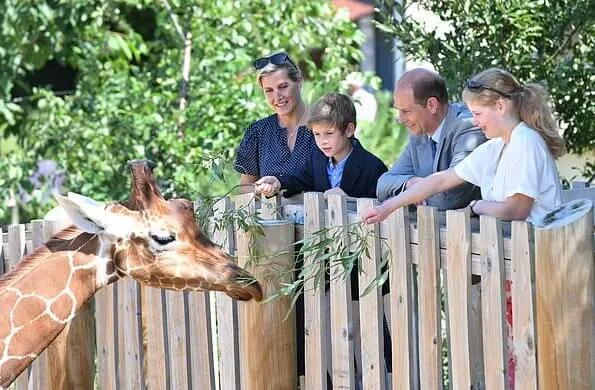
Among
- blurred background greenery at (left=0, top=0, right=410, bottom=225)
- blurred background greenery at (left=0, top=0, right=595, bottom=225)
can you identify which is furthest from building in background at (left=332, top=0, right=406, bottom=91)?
blurred background greenery at (left=0, top=0, right=410, bottom=225)

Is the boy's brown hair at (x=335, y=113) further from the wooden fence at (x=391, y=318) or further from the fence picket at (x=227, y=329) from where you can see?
the fence picket at (x=227, y=329)

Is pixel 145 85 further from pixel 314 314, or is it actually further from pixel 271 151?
pixel 314 314

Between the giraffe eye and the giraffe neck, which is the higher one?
the giraffe eye

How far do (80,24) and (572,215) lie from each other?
6.56m

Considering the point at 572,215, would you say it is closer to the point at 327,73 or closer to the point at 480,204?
the point at 480,204

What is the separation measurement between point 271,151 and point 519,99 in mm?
1599

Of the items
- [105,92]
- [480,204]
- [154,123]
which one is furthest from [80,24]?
[480,204]

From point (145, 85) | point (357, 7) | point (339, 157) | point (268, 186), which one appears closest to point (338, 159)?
point (339, 157)

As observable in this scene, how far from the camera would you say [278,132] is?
571 cm

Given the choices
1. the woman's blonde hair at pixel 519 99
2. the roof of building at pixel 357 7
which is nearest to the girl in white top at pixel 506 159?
the woman's blonde hair at pixel 519 99

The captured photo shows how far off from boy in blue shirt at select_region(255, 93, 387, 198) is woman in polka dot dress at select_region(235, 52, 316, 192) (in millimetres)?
307

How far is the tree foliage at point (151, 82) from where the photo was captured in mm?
8484

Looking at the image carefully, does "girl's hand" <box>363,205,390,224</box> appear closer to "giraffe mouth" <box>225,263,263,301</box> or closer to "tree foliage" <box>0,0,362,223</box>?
"giraffe mouth" <box>225,263,263,301</box>

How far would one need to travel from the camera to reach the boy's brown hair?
5082 mm
